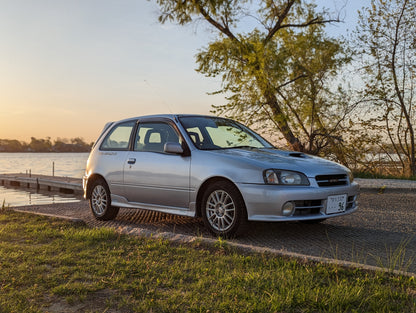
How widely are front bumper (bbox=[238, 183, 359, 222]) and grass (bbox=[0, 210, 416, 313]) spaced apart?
82 cm

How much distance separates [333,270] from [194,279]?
49.6 inches

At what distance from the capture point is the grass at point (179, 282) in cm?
310

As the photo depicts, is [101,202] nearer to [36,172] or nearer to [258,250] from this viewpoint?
[258,250]

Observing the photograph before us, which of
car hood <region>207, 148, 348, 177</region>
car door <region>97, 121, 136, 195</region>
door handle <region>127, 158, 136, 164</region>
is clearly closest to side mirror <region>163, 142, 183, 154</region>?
car hood <region>207, 148, 348, 177</region>

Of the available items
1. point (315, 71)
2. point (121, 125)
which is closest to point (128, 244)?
point (121, 125)

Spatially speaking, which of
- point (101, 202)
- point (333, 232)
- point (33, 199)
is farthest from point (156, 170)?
point (33, 199)

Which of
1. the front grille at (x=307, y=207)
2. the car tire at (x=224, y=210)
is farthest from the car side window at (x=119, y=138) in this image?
the front grille at (x=307, y=207)

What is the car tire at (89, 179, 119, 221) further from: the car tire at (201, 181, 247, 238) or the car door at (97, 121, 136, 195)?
the car tire at (201, 181, 247, 238)

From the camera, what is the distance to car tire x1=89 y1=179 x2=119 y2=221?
24.2 ft

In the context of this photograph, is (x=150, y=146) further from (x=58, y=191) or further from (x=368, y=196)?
(x=58, y=191)

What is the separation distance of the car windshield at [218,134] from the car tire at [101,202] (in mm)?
1969

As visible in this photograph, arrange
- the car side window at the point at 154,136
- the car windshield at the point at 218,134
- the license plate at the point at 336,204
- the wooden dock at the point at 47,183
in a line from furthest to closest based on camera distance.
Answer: the wooden dock at the point at 47,183, the car side window at the point at 154,136, the car windshield at the point at 218,134, the license plate at the point at 336,204

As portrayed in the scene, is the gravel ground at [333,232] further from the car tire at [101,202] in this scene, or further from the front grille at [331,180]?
the front grille at [331,180]

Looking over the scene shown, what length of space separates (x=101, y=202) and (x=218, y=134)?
97.9 inches
